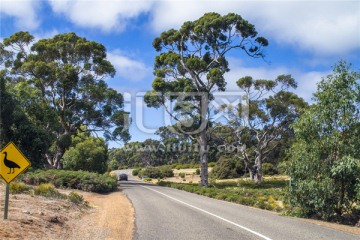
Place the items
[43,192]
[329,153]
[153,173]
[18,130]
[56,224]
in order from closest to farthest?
[56,224] → [329,153] → [43,192] → [18,130] → [153,173]

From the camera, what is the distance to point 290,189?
1792cm

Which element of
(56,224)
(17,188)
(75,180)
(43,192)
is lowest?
(56,224)

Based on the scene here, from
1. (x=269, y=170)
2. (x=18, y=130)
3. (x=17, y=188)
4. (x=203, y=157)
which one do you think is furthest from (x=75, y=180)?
(x=269, y=170)

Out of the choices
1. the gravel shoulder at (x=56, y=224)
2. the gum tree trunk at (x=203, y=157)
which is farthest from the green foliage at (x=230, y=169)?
the gravel shoulder at (x=56, y=224)

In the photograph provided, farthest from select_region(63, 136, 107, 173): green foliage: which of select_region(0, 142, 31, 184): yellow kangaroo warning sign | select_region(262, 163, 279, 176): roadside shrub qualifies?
select_region(0, 142, 31, 184): yellow kangaroo warning sign

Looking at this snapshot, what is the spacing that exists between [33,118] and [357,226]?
107 feet

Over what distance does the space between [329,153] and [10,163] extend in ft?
43.5

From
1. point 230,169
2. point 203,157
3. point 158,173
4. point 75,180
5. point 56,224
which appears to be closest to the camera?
point 56,224

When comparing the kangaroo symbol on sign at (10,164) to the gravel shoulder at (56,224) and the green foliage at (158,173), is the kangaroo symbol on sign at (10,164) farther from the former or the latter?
the green foliage at (158,173)

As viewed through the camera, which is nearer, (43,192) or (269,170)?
(43,192)

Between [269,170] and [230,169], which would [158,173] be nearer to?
[230,169]

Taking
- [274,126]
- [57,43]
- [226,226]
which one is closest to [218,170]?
[274,126]

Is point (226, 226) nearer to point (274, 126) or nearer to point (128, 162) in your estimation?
point (274, 126)

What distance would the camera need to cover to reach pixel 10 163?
1022 centimetres
